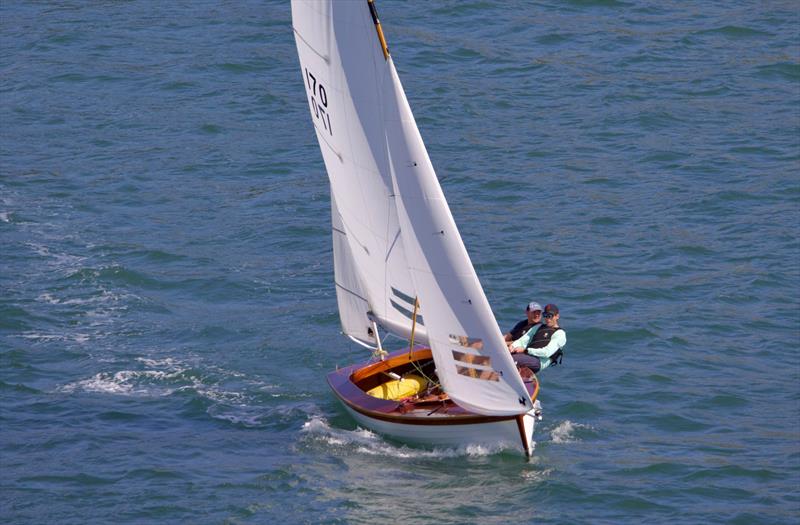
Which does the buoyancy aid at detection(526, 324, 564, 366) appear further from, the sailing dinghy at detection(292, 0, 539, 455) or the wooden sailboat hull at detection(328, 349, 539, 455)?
the sailing dinghy at detection(292, 0, 539, 455)

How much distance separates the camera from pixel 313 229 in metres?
35.8

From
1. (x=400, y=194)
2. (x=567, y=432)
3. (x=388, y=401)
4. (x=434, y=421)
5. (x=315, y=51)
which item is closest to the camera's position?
(x=400, y=194)

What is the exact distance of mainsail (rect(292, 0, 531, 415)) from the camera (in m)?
23.0

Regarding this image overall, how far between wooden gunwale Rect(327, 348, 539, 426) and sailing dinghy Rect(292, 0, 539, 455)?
2 cm

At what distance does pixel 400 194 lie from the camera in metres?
23.4

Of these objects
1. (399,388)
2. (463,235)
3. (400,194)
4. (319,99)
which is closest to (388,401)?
(399,388)

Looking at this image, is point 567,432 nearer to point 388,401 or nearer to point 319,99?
point 388,401

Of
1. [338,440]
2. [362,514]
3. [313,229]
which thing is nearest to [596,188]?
[313,229]

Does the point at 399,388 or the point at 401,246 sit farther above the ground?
the point at 401,246

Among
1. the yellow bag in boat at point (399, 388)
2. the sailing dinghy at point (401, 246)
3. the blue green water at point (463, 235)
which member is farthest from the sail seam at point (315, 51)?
the blue green water at point (463, 235)

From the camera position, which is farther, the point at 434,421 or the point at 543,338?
the point at 543,338

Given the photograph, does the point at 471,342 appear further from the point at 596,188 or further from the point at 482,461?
the point at 596,188

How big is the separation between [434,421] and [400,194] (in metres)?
3.87

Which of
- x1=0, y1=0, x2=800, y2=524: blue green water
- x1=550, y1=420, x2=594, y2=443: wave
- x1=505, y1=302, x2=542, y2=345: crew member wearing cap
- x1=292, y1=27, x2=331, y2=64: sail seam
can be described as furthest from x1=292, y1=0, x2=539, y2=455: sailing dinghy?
x1=505, y1=302, x2=542, y2=345: crew member wearing cap
